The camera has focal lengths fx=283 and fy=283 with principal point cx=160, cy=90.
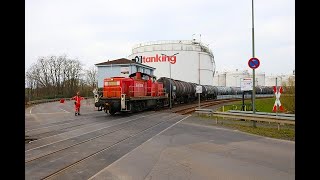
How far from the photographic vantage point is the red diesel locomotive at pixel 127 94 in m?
21.4

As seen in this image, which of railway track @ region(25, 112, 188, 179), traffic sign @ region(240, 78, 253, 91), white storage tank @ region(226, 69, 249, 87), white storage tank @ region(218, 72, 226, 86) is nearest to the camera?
railway track @ region(25, 112, 188, 179)

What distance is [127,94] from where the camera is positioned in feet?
74.6

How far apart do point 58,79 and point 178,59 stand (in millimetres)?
30669

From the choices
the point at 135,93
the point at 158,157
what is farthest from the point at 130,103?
the point at 158,157

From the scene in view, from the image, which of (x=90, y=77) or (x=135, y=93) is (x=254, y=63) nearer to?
(x=135, y=93)

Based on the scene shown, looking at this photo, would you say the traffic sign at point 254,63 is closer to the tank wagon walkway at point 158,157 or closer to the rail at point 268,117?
the rail at point 268,117

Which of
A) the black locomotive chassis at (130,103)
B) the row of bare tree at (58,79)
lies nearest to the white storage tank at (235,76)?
the row of bare tree at (58,79)

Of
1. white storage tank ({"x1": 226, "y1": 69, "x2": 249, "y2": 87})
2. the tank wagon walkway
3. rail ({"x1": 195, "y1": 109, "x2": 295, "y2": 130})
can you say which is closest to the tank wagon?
rail ({"x1": 195, "y1": 109, "x2": 295, "y2": 130})

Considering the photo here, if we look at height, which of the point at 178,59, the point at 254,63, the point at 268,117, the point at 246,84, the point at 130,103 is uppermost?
the point at 178,59

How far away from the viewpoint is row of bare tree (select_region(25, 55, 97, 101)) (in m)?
61.0

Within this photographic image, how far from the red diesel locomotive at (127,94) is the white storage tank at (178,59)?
153 feet

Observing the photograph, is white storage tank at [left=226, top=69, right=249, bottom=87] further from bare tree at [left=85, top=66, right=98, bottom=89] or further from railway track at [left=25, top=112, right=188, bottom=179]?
railway track at [left=25, top=112, right=188, bottom=179]

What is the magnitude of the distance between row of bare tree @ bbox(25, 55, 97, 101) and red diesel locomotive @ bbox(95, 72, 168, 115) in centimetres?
3703

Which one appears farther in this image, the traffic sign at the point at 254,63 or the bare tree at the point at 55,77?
the bare tree at the point at 55,77
